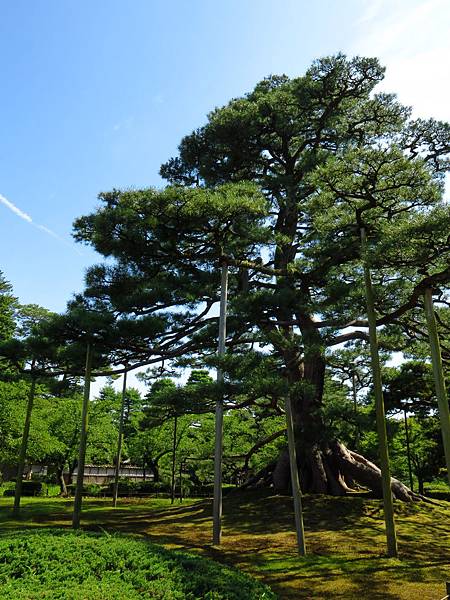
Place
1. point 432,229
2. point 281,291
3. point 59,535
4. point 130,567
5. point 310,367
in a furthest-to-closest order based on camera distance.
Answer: point 310,367 < point 281,291 < point 432,229 < point 59,535 < point 130,567

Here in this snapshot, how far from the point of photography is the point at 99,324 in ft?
32.0

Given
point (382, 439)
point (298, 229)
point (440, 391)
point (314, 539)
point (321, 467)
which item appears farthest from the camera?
point (298, 229)

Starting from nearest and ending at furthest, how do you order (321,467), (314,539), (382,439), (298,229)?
(382,439) < (314,539) < (321,467) < (298,229)

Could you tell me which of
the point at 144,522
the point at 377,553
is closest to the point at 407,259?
the point at 377,553

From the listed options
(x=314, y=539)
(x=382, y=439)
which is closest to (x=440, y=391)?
(x=382, y=439)

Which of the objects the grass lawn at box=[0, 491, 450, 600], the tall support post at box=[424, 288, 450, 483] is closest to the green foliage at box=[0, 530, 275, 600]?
the grass lawn at box=[0, 491, 450, 600]

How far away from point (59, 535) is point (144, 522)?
7.01 m

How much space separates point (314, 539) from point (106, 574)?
6245mm

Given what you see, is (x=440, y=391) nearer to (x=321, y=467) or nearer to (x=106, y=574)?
(x=106, y=574)

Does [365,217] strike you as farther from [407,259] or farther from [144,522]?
[144,522]

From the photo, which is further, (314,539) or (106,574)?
(314,539)

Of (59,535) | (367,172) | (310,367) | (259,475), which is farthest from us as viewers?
(259,475)

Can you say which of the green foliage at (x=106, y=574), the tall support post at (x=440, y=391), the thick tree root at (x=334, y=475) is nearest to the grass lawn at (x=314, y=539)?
the thick tree root at (x=334, y=475)

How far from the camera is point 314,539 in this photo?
Result: 939 cm
